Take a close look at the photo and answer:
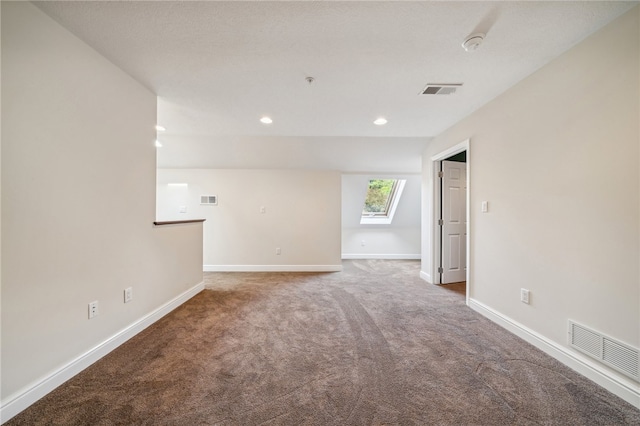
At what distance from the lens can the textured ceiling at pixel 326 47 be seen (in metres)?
1.46

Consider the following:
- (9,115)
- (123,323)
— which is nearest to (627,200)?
(9,115)

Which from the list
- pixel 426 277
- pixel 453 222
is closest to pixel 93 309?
pixel 426 277

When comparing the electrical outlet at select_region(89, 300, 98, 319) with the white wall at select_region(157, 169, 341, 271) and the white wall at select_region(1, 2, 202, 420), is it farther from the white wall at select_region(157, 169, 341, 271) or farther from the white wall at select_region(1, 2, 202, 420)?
the white wall at select_region(157, 169, 341, 271)

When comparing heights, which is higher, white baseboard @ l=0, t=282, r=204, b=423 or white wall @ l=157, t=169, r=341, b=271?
white wall @ l=157, t=169, r=341, b=271

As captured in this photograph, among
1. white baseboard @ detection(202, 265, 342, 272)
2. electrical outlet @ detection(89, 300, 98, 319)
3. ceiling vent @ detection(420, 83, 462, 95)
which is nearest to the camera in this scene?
electrical outlet @ detection(89, 300, 98, 319)

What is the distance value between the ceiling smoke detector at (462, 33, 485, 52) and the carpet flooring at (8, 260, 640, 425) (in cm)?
224

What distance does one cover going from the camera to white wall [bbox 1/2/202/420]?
1.35 metres

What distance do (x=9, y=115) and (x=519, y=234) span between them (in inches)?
145

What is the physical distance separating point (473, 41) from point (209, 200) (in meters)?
4.68

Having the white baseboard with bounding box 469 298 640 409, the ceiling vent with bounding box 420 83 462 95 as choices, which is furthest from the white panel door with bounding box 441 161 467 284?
the ceiling vent with bounding box 420 83 462 95

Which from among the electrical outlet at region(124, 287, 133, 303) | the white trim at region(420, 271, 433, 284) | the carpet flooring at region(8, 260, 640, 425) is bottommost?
the carpet flooring at region(8, 260, 640, 425)

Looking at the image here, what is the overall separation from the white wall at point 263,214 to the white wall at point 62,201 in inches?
102

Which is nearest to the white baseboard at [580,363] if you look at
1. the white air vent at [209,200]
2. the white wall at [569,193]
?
the white wall at [569,193]

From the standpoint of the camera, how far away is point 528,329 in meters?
2.16
